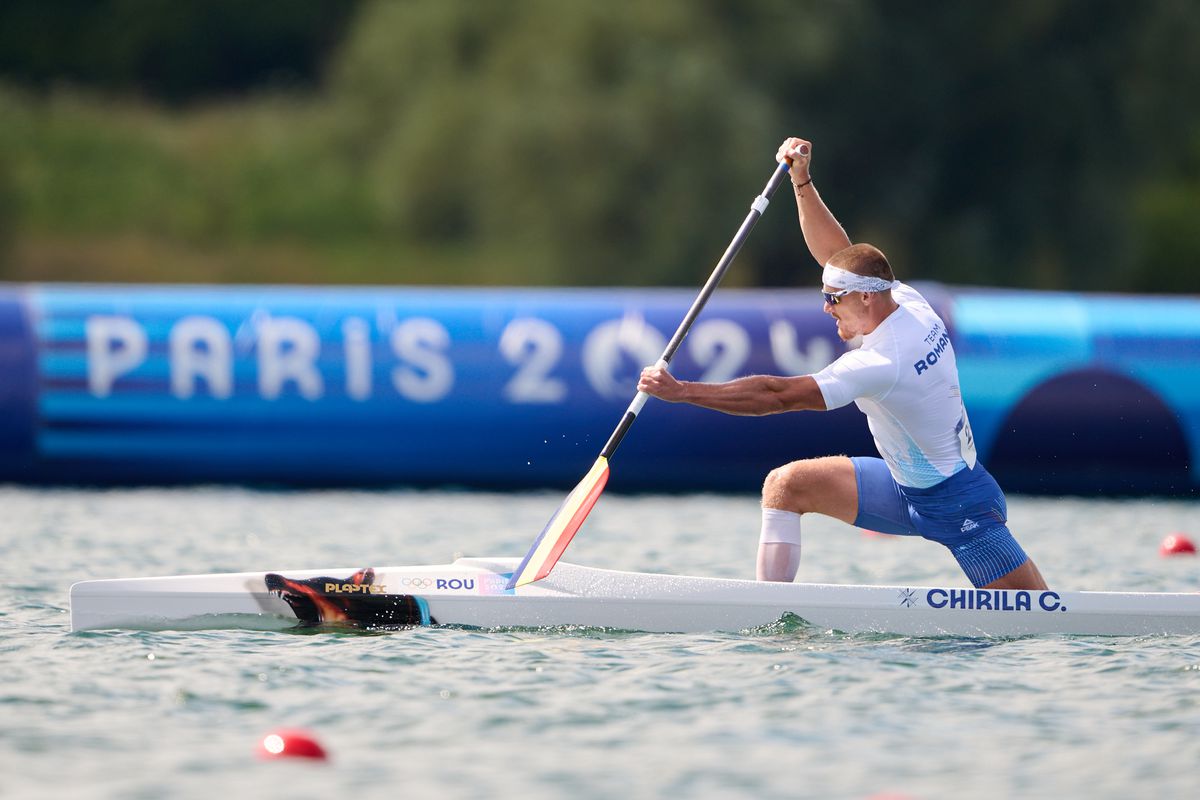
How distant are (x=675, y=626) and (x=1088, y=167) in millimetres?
22962

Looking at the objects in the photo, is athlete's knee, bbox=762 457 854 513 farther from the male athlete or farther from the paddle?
the paddle

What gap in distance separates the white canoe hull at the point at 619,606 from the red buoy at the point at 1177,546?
10.2 ft

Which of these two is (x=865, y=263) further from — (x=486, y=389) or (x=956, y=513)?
(x=486, y=389)

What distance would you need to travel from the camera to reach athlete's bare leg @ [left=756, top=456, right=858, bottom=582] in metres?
8.03

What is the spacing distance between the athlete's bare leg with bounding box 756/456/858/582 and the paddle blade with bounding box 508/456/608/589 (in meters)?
0.82

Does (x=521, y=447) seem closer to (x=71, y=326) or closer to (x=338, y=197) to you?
(x=71, y=326)

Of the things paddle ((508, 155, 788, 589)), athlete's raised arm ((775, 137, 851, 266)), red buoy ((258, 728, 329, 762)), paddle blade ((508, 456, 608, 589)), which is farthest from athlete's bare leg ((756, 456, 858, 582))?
red buoy ((258, 728, 329, 762))

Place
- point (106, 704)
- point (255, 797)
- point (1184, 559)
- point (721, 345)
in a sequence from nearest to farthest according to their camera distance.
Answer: point (255, 797), point (106, 704), point (1184, 559), point (721, 345)

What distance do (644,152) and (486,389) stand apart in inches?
503

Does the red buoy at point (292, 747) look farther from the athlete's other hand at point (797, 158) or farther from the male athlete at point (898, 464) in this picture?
the athlete's other hand at point (797, 158)

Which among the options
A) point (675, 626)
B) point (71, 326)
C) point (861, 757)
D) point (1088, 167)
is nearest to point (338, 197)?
point (1088, 167)

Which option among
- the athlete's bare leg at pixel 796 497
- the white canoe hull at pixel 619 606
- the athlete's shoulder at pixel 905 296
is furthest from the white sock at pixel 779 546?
the athlete's shoulder at pixel 905 296

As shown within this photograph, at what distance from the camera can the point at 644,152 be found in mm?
25797

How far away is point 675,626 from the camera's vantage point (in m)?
7.98
